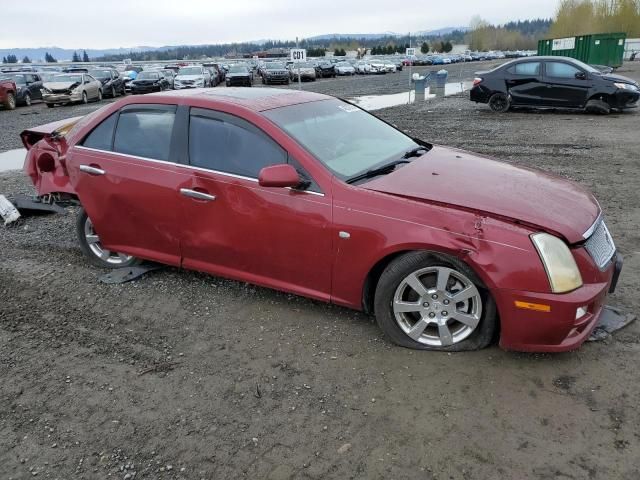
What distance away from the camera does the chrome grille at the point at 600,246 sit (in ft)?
10.7

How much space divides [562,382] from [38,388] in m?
3.15

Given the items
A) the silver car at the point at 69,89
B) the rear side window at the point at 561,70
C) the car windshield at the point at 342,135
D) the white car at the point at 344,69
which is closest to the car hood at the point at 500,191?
the car windshield at the point at 342,135

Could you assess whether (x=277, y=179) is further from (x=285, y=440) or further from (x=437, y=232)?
(x=285, y=440)

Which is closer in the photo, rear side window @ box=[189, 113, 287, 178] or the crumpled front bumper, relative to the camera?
the crumpled front bumper

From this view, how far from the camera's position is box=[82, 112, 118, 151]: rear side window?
15.1ft

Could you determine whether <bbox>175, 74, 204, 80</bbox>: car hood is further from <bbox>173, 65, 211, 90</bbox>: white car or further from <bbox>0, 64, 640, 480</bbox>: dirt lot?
<bbox>0, 64, 640, 480</bbox>: dirt lot

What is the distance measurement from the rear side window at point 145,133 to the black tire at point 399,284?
6.66ft

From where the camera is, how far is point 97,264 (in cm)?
511

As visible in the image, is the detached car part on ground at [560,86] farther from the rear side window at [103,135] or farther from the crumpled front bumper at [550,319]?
the rear side window at [103,135]

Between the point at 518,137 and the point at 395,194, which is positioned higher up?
the point at 395,194

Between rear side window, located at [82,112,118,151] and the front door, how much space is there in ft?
2.96

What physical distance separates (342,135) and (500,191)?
130 cm

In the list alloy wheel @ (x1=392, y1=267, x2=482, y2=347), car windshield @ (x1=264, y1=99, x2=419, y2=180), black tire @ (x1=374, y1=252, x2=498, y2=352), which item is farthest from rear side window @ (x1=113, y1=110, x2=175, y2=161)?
alloy wheel @ (x1=392, y1=267, x2=482, y2=347)

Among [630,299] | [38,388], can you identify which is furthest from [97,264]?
[630,299]
